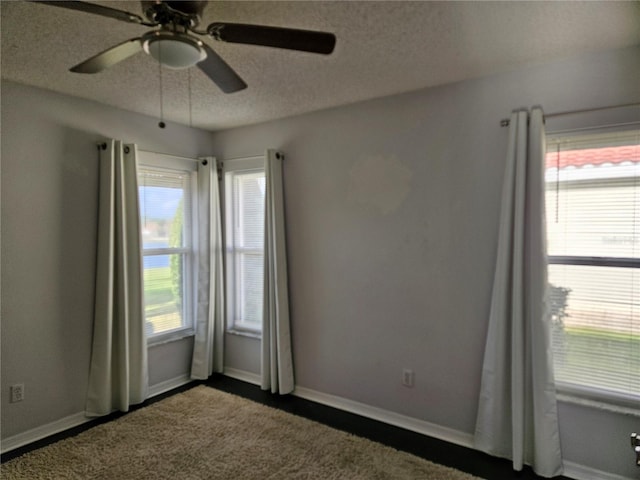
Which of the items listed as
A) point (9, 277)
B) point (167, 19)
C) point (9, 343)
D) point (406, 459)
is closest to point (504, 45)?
point (167, 19)

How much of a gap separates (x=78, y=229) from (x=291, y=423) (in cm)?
219

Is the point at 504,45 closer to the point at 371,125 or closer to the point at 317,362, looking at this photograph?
the point at 371,125

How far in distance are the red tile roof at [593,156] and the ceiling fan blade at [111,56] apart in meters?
2.29

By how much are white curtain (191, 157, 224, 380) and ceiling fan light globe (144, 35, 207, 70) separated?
2305 millimetres

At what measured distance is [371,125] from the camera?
2.95m

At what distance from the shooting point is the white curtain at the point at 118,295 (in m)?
2.96

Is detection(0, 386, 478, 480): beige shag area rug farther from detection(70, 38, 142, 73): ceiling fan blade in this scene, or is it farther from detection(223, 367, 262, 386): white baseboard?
detection(70, 38, 142, 73): ceiling fan blade

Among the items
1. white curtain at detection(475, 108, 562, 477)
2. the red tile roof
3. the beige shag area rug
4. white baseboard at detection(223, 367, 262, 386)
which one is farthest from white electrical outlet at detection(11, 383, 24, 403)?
the red tile roof

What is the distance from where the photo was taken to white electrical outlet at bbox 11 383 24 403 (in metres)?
2.58

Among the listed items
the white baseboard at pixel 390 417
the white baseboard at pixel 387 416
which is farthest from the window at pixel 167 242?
the white baseboard at pixel 390 417

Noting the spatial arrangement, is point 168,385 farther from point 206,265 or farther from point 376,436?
point 376,436

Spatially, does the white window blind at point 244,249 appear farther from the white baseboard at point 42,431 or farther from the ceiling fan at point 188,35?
the ceiling fan at point 188,35

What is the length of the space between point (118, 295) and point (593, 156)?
3428mm

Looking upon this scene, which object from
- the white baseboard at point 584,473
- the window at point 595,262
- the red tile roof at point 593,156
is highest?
the red tile roof at point 593,156
